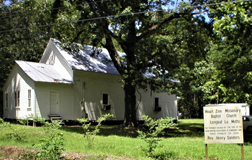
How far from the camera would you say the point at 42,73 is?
22.2 m

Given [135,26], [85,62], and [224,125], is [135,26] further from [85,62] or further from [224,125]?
[224,125]

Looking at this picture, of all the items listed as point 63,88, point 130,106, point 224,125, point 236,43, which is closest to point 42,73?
point 63,88

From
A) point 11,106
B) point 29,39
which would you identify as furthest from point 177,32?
point 29,39

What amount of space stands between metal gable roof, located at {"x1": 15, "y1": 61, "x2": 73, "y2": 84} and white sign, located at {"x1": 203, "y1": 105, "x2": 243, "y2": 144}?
15028 millimetres

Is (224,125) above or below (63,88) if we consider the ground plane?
below

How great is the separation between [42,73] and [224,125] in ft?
55.0

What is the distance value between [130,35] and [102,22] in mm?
3932

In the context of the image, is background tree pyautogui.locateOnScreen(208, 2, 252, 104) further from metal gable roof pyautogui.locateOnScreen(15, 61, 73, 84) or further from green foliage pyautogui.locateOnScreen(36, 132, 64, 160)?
metal gable roof pyautogui.locateOnScreen(15, 61, 73, 84)

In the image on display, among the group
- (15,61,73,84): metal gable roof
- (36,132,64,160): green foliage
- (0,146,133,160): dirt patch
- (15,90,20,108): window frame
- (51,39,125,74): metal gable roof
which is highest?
(51,39,125,74): metal gable roof

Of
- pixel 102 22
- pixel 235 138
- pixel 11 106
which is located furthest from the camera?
pixel 11 106

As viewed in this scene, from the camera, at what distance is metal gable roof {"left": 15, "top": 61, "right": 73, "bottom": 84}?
21217 mm

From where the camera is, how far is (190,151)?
10992 millimetres

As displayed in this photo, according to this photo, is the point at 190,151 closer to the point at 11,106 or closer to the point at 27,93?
the point at 27,93

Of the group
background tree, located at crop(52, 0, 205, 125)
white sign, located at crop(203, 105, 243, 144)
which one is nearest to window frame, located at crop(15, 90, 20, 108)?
background tree, located at crop(52, 0, 205, 125)
